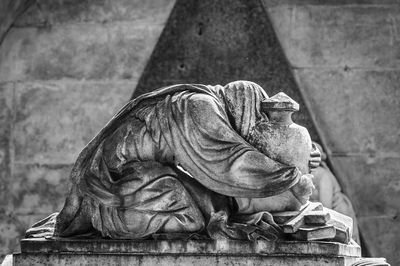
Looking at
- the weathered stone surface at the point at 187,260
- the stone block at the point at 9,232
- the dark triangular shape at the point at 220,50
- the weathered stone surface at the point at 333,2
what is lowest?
the weathered stone surface at the point at 187,260

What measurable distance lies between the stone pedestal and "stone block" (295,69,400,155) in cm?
718

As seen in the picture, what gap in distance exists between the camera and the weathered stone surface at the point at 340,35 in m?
18.0

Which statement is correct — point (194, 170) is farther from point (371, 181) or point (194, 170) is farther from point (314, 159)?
point (371, 181)

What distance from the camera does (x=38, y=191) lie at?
705 inches

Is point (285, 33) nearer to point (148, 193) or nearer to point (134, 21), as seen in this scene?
point (134, 21)

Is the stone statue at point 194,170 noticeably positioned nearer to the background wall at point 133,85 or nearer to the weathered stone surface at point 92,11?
the background wall at point 133,85

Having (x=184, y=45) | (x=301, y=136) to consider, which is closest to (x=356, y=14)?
(x=184, y=45)

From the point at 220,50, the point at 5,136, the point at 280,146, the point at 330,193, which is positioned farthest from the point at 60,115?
the point at 280,146

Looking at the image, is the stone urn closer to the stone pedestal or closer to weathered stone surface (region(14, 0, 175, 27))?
the stone pedestal

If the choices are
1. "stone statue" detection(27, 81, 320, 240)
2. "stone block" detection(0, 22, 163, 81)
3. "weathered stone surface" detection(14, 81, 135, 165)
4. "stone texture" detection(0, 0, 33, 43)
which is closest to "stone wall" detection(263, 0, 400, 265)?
"stone block" detection(0, 22, 163, 81)

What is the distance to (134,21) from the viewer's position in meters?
18.2

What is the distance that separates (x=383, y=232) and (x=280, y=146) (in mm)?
7126

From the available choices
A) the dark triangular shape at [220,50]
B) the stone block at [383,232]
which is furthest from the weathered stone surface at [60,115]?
the stone block at [383,232]

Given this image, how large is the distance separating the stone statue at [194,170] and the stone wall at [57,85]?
6.92m
